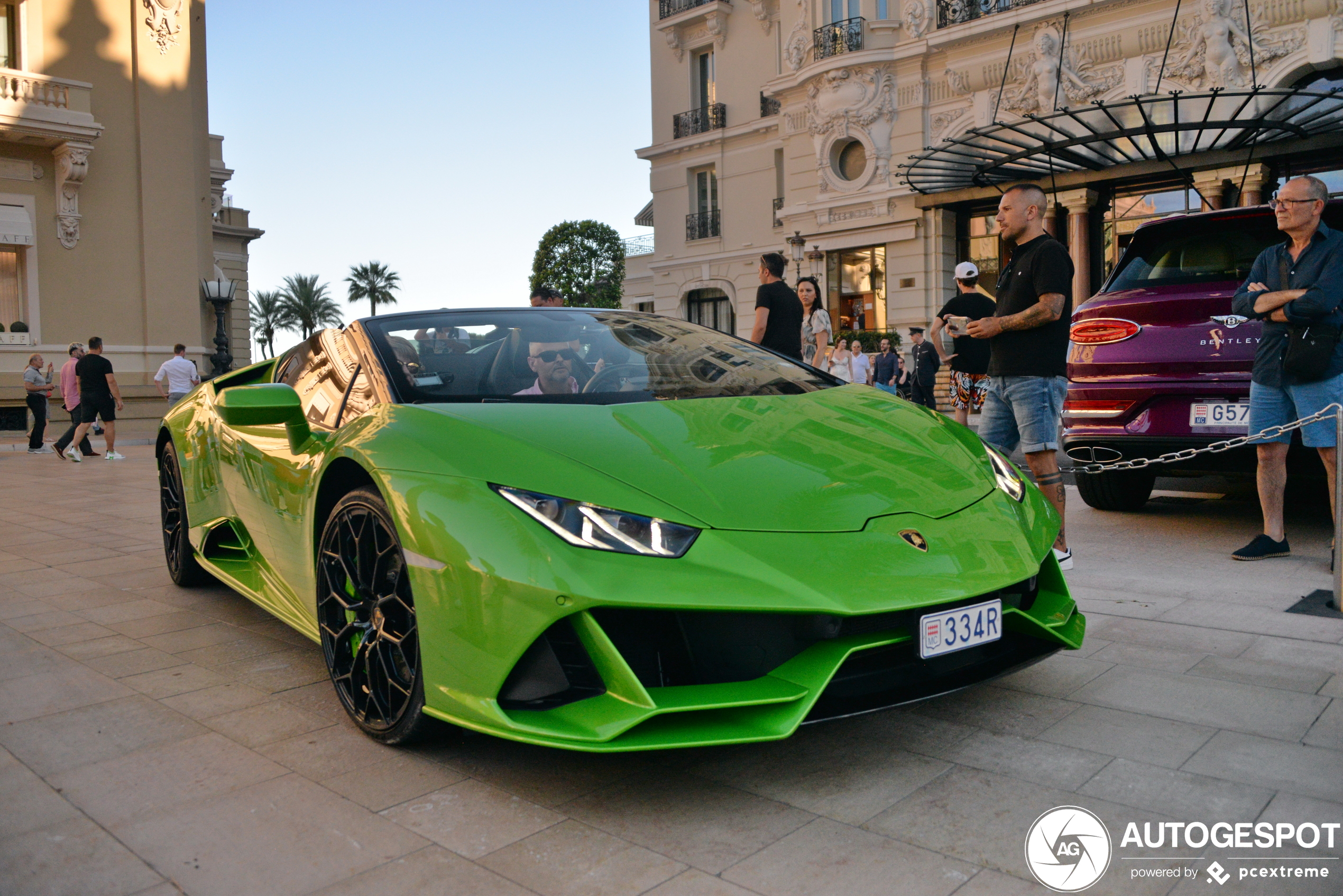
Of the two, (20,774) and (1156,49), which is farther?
→ (1156,49)

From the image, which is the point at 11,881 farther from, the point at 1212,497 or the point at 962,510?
the point at 1212,497

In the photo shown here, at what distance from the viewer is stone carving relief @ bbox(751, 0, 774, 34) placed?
27.6 metres

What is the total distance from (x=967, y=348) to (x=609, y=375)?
16.9 feet

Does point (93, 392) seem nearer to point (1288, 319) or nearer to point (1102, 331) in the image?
point (1102, 331)

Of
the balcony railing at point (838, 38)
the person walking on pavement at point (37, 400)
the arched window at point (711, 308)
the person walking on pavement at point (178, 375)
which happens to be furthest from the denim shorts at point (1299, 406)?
the arched window at point (711, 308)

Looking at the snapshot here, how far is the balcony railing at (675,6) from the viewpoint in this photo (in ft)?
94.9

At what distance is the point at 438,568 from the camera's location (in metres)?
2.37

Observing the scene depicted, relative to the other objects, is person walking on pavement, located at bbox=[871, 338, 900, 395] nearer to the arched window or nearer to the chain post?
the arched window

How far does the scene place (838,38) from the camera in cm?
2466

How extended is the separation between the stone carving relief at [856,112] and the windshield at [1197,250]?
19396mm

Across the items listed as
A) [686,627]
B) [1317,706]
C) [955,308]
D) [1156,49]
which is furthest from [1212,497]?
[1156,49]

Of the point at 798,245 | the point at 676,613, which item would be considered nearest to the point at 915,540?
the point at 676,613

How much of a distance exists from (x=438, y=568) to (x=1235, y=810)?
5.92 ft

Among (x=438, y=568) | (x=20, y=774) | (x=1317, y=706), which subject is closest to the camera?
(x=438, y=568)
